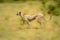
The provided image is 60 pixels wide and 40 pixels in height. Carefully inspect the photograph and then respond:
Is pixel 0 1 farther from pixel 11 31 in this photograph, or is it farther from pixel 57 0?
pixel 11 31

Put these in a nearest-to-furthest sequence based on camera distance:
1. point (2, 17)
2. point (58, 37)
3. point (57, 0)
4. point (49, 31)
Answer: point (58, 37) → point (49, 31) → point (2, 17) → point (57, 0)

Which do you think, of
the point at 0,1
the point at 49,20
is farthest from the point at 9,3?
the point at 49,20

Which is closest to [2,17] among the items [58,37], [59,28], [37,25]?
[37,25]

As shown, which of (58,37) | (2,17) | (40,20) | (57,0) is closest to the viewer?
(58,37)

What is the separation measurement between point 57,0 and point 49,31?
439 centimetres

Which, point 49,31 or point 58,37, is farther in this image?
point 49,31

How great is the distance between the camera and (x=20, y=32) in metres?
5.93

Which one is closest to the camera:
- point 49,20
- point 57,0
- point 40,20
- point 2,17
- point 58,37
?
point 58,37

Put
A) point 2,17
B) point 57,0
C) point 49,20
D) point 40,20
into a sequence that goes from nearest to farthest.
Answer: point 40,20 < point 49,20 < point 2,17 < point 57,0

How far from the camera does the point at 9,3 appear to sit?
1039cm

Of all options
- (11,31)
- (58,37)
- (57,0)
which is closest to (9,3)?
(57,0)

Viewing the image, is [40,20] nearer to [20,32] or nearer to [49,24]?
[49,24]

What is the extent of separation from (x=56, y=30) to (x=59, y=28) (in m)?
0.24

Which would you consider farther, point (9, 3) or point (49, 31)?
point (9, 3)
